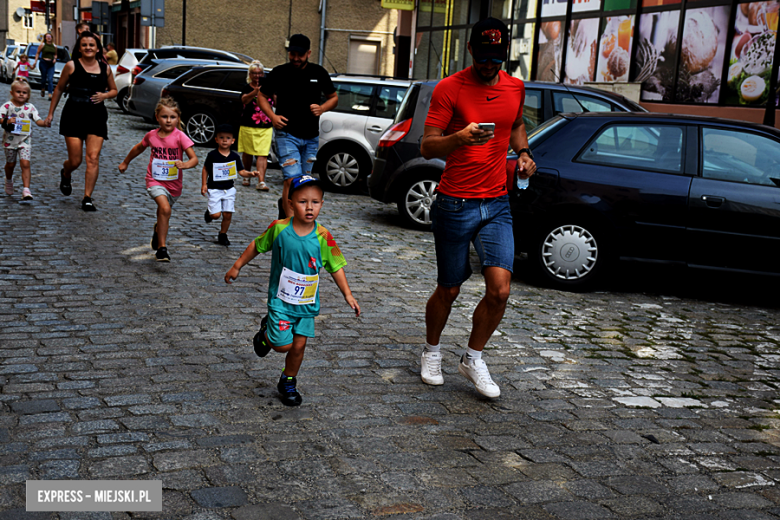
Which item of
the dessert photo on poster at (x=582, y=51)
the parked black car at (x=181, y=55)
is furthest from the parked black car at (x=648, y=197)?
the parked black car at (x=181, y=55)

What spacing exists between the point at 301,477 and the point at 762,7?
14.2 metres

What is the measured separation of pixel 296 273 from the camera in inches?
171

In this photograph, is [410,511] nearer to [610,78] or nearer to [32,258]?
[32,258]

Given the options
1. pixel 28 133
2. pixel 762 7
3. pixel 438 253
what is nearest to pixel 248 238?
pixel 28 133

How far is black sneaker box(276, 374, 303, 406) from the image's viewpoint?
441 cm

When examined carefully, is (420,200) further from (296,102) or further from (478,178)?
(478,178)

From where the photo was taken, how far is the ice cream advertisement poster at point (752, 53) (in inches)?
578

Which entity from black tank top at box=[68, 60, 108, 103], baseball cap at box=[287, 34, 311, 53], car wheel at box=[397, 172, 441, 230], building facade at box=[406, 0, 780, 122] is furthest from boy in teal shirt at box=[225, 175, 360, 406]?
building facade at box=[406, 0, 780, 122]

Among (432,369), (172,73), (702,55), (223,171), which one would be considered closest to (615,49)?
(702,55)

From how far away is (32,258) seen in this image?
7359 millimetres

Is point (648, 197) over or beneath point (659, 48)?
beneath

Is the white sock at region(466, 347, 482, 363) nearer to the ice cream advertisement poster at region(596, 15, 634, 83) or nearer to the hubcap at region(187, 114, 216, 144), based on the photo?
the hubcap at region(187, 114, 216, 144)

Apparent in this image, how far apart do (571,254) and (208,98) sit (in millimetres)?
10809

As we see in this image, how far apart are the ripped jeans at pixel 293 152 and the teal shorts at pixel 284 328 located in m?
4.09
